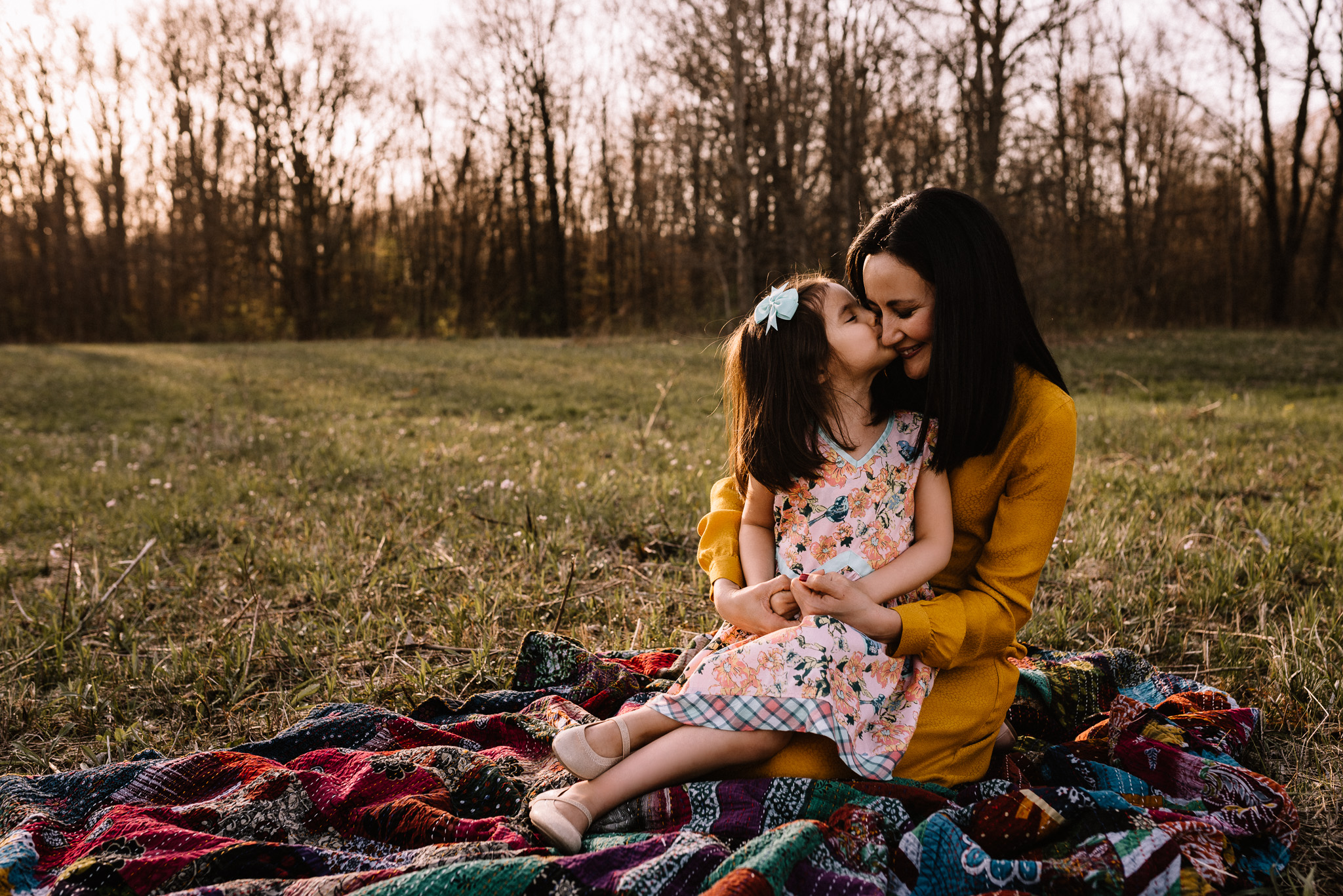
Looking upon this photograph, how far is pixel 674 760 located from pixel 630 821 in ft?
0.53

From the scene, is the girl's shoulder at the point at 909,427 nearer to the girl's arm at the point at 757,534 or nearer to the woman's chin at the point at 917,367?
the woman's chin at the point at 917,367

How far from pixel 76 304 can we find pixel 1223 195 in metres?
38.3

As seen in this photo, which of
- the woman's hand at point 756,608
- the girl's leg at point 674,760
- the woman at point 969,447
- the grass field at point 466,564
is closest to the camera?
the girl's leg at point 674,760

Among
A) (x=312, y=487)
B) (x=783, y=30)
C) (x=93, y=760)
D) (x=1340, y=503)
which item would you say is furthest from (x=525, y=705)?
(x=783, y=30)

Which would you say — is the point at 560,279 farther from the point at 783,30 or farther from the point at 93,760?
the point at 93,760

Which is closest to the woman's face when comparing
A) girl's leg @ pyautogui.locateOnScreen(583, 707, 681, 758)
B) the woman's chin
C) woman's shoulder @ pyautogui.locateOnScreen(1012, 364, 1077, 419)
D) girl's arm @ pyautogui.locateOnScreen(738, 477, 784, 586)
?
the woman's chin

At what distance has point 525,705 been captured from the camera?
8.15ft

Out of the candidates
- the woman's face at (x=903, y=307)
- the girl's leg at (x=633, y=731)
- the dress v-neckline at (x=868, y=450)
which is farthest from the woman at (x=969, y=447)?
the girl's leg at (x=633, y=731)

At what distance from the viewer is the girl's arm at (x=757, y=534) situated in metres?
2.26

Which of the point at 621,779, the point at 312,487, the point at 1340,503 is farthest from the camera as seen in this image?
the point at 312,487

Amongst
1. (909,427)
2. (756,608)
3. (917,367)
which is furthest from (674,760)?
(917,367)

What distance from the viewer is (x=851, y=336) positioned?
6.81ft

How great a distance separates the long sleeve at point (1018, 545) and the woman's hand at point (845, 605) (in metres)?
0.09

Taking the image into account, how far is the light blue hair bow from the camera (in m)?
2.11
